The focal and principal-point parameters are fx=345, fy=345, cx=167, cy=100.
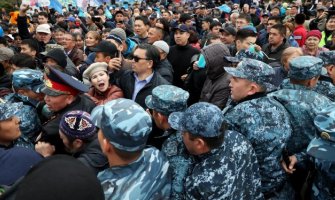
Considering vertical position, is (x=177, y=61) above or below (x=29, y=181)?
below

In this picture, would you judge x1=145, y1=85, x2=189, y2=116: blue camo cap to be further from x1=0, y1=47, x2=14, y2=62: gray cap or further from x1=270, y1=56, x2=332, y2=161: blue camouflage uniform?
x1=0, y1=47, x2=14, y2=62: gray cap

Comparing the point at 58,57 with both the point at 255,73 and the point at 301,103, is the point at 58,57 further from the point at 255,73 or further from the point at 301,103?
the point at 301,103

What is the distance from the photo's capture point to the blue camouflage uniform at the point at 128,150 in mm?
1784

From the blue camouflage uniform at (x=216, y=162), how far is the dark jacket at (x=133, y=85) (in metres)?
1.57

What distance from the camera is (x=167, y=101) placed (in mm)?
2555

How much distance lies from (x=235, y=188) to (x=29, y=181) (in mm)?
1329

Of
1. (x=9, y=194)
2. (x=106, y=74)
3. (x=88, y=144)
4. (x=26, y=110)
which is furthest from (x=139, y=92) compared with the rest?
(x=9, y=194)

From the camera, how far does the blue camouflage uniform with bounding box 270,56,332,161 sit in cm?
271

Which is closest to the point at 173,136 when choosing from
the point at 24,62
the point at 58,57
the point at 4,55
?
the point at 58,57

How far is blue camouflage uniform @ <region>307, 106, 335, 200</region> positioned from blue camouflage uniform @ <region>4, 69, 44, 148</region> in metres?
2.22

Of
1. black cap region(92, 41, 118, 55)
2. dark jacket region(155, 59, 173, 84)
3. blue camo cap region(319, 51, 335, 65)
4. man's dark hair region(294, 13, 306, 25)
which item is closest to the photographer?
blue camo cap region(319, 51, 335, 65)

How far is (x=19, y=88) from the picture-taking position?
130 inches

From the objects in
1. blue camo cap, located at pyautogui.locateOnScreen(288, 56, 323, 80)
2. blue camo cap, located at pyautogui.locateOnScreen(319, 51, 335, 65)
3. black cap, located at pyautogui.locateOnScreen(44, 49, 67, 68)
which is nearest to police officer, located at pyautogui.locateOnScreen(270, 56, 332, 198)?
blue camo cap, located at pyautogui.locateOnScreen(288, 56, 323, 80)

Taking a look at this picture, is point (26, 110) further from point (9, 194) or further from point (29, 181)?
point (29, 181)
